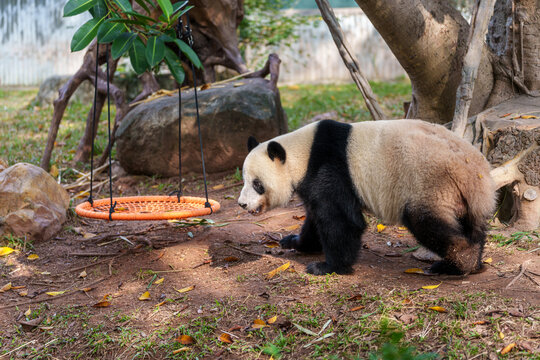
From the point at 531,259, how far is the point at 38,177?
473 cm

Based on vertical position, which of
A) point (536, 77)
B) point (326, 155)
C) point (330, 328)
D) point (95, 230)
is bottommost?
point (95, 230)

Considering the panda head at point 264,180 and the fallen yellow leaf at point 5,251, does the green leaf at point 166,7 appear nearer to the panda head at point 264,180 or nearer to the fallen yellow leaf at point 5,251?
the panda head at point 264,180

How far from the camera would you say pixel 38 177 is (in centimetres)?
541

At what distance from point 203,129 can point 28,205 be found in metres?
2.73

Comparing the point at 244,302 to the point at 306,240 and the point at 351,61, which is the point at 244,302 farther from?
the point at 351,61

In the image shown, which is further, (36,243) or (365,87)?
(365,87)

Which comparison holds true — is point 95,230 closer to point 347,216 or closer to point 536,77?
point 347,216

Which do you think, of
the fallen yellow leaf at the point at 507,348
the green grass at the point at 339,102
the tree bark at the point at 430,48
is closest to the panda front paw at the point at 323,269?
the fallen yellow leaf at the point at 507,348

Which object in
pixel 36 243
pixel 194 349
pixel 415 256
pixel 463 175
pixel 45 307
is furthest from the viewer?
pixel 36 243

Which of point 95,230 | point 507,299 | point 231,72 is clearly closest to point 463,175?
point 507,299

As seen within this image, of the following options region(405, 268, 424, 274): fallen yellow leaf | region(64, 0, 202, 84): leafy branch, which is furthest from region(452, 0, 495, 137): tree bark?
region(64, 0, 202, 84): leafy branch

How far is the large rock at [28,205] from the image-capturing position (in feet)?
16.8

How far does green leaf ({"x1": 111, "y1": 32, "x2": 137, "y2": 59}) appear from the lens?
386 centimetres

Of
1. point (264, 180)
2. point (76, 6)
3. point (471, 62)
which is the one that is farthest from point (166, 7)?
point (471, 62)
